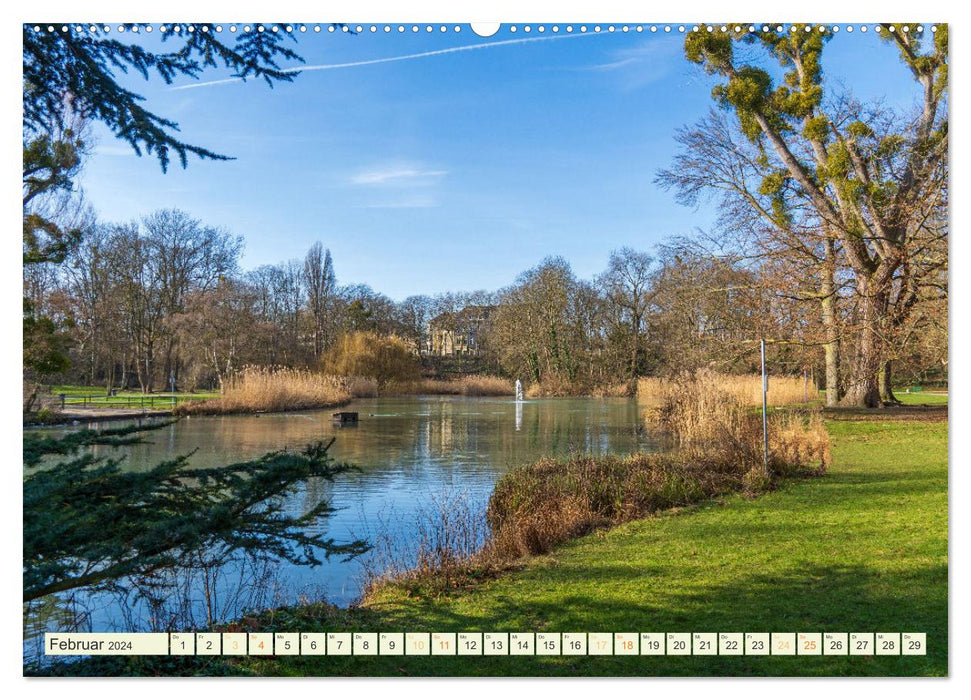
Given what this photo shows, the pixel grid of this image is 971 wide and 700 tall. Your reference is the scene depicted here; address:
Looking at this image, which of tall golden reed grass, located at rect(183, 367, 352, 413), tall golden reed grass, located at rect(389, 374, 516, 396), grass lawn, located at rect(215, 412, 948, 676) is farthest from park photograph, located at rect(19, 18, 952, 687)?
→ tall golden reed grass, located at rect(389, 374, 516, 396)

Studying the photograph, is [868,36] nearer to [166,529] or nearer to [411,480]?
[166,529]

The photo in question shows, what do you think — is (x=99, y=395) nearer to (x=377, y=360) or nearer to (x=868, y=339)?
(x=868, y=339)

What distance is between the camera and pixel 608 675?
231 cm

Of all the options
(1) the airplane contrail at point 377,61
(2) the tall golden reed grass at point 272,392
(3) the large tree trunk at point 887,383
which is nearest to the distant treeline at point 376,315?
(2) the tall golden reed grass at point 272,392

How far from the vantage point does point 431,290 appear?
18.4 feet

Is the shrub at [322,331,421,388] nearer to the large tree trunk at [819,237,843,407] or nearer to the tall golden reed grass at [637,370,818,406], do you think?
the tall golden reed grass at [637,370,818,406]

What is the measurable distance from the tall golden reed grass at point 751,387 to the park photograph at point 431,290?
61.4 inches

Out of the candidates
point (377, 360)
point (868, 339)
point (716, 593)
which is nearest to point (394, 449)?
point (868, 339)

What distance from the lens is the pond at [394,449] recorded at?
188 inches

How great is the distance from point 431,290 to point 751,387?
7692 millimetres

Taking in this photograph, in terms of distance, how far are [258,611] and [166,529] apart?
6.06ft

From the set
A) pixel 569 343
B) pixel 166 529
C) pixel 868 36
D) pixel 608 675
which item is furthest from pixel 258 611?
pixel 569 343

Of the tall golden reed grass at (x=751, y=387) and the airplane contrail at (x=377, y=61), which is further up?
the airplane contrail at (x=377, y=61)

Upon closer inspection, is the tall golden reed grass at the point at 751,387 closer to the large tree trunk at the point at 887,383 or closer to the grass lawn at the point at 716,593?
the large tree trunk at the point at 887,383
